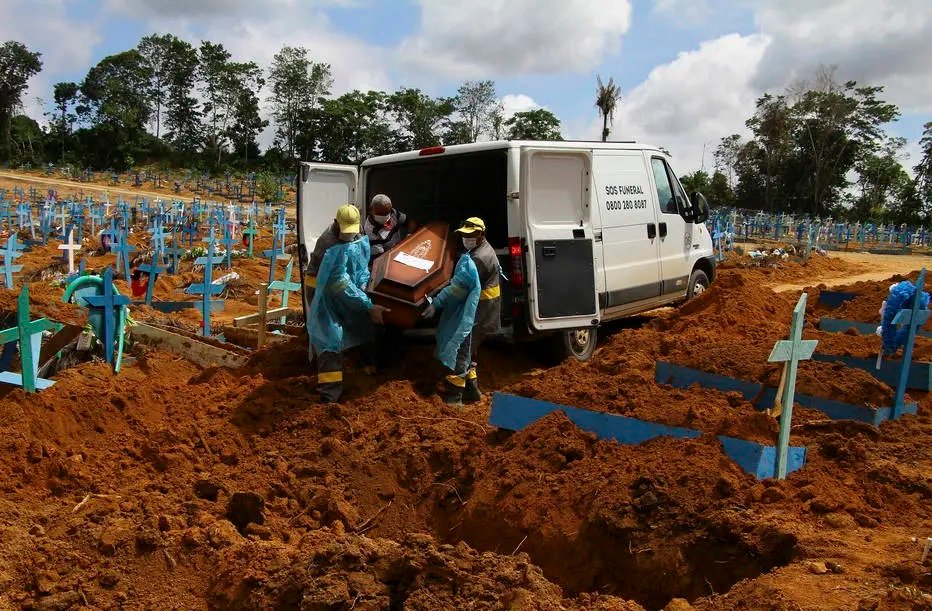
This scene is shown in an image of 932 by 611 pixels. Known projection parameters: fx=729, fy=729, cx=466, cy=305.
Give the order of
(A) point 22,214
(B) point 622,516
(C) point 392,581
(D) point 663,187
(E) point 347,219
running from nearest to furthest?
1. (C) point 392,581
2. (B) point 622,516
3. (E) point 347,219
4. (D) point 663,187
5. (A) point 22,214

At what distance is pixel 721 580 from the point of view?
313 centimetres

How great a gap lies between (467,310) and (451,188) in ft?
6.57

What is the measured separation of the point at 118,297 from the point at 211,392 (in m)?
1.23

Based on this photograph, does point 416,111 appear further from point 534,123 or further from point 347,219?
point 347,219

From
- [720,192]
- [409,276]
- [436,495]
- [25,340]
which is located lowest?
[436,495]

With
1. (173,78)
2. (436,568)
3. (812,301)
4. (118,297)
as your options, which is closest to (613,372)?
(436,568)

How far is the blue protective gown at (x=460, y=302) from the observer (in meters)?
5.69

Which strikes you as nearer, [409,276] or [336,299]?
[336,299]

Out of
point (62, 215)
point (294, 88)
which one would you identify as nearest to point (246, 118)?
point (294, 88)

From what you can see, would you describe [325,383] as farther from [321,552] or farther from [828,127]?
[828,127]

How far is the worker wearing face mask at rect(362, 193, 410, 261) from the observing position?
256 inches

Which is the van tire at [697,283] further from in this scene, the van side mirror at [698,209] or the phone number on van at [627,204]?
the phone number on van at [627,204]

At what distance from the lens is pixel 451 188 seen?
23.9ft

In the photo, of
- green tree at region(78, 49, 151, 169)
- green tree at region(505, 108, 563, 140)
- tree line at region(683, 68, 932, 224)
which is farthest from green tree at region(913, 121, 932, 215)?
green tree at region(78, 49, 151, 169)
